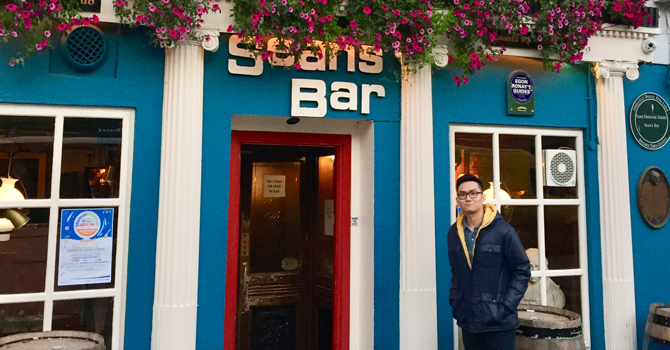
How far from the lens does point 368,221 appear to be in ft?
13.8

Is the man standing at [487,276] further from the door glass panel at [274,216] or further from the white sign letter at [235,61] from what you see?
the door glass panel at [274,216]

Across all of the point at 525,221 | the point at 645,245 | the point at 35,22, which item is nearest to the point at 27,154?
the point at 35,22

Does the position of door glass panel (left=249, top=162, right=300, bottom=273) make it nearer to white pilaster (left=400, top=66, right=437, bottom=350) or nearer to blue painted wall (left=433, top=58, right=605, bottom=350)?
white pilaster (left=400, top=66, right=437, bottom=350)

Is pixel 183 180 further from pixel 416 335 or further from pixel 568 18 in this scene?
pixel 568 18

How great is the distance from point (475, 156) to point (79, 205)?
332 centimetres

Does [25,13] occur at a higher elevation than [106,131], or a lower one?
higher

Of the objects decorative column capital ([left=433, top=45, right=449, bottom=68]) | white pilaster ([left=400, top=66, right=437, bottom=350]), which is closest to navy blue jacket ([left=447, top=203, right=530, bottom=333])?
white pilaster ([left=400, top=66, right=437, bottom=350])

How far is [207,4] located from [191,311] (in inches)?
90.0

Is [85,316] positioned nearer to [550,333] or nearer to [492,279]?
[492,279]

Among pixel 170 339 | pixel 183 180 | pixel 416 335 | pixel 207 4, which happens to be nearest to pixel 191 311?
Result: pixel 170 339

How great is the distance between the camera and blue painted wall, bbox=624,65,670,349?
4.64m

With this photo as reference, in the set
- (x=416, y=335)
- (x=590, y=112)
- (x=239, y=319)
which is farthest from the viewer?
(x=239, y=319)

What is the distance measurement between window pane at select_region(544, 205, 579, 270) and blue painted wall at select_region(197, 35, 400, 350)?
5.07ft

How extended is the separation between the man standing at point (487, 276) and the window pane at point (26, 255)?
2.99 metres
